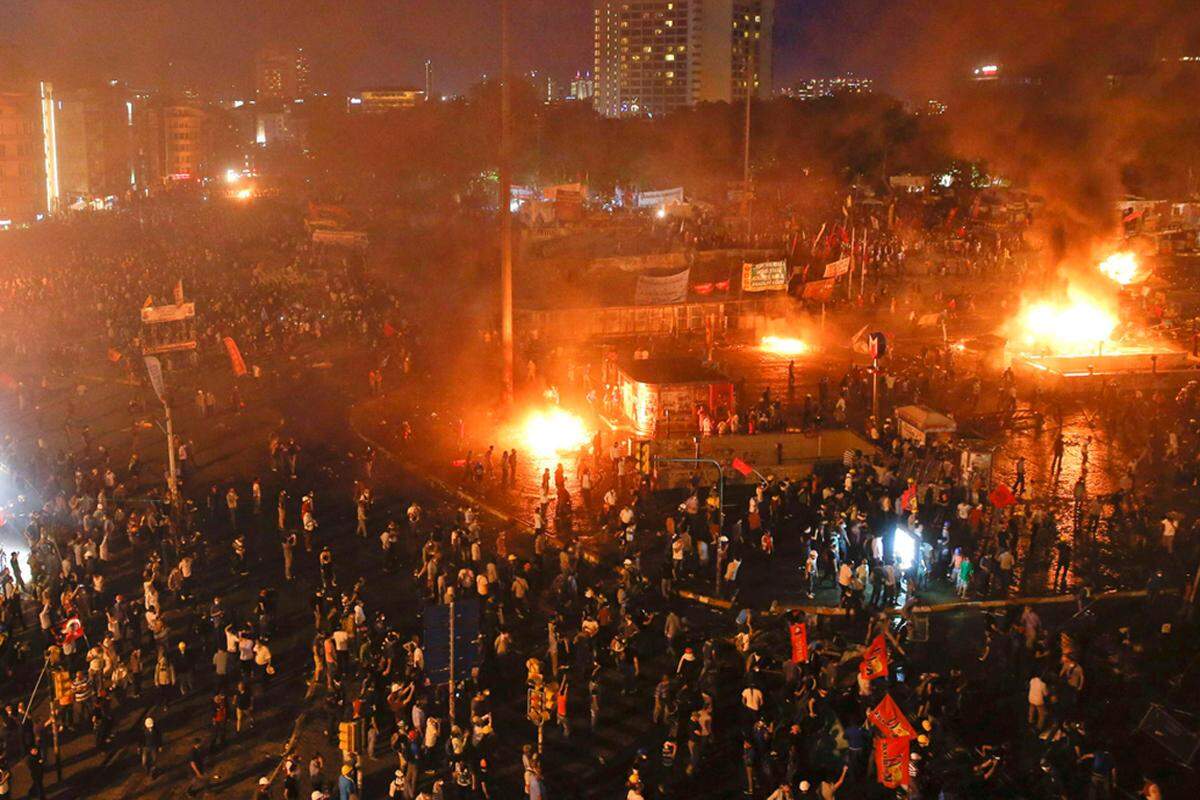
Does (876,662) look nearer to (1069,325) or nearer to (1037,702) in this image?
(1037,702)

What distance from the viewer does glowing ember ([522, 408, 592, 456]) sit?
89.0 ft

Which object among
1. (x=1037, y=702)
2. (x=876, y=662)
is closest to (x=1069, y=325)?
(x=1037, y=702)

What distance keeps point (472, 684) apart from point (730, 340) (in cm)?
2473

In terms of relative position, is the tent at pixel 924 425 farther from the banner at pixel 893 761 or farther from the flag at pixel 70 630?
the flag at pixel 70 630

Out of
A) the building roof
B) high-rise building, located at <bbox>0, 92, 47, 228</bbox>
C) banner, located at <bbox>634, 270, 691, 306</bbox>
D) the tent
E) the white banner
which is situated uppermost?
high-rise building, located at <bbox>0, 92, 47, 228</bbox>

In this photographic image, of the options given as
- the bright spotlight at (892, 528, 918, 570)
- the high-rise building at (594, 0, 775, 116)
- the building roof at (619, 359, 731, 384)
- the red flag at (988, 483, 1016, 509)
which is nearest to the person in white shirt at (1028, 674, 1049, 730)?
the bright spotlight at (892, 528, 918, 570)

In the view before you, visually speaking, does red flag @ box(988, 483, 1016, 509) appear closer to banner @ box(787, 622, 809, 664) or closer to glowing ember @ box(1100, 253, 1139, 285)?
banner @ box(787, 622, 809, 664)

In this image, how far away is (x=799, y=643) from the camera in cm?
1488

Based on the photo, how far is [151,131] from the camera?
12744 centimetres

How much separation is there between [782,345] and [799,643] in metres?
24.2

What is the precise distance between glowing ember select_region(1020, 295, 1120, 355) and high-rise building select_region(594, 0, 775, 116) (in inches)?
4495

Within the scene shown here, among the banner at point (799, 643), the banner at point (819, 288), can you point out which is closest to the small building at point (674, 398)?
the banner at point (819, 288)

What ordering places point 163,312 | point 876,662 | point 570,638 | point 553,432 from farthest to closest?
1. point 553,432
2. point 163,312
3. point 570,638
4. point 876,662

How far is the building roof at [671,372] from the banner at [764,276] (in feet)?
31.5
